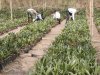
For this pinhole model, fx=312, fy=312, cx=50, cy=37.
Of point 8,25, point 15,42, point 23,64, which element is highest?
point 15,42

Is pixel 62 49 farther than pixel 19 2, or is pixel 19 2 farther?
pixel 19 2

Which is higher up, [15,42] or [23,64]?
[15,42]

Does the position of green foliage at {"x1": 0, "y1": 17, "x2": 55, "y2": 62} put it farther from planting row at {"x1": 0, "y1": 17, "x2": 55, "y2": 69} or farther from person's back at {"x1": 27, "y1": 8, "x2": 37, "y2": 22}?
person's back at {"x1": 27, "y1": 8, "x2": 37, "y2": 22}

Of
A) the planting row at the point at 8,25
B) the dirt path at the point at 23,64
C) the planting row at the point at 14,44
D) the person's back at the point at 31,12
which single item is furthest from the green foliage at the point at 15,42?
the person's back at the point at 31,12

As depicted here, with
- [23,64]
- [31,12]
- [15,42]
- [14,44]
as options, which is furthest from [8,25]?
[23,64]

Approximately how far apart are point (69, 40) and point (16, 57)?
2033 mm

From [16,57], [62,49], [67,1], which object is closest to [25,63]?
[16,57]

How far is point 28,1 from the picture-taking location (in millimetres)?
34906

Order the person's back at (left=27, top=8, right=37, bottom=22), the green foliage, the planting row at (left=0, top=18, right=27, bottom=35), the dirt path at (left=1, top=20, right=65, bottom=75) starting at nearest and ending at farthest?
the dirt path at (left=1, top=20, right=65, bottom=75)
the green foliage
the planting row at (left=0, top=18, right=27, bottom=35)
the person's back at (left=27, top=8, right=37, bottom=22)

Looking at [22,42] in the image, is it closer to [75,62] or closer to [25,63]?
[25,63]

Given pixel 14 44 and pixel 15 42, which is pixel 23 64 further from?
pixel 15 42

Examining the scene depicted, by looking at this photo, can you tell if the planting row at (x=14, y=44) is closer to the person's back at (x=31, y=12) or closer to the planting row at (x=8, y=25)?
the planting row at (x=8, y=25)

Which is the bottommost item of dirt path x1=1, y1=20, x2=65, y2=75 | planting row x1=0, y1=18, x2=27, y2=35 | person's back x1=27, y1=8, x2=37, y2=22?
planting row x1=0, y1=18, x2=27, y2=35

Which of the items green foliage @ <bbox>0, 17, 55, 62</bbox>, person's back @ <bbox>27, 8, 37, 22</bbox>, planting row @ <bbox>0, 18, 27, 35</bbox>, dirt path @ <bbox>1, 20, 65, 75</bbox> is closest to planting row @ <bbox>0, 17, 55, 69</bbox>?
green foliage @ <bbox>0, 17, 55, 62</bbox>
